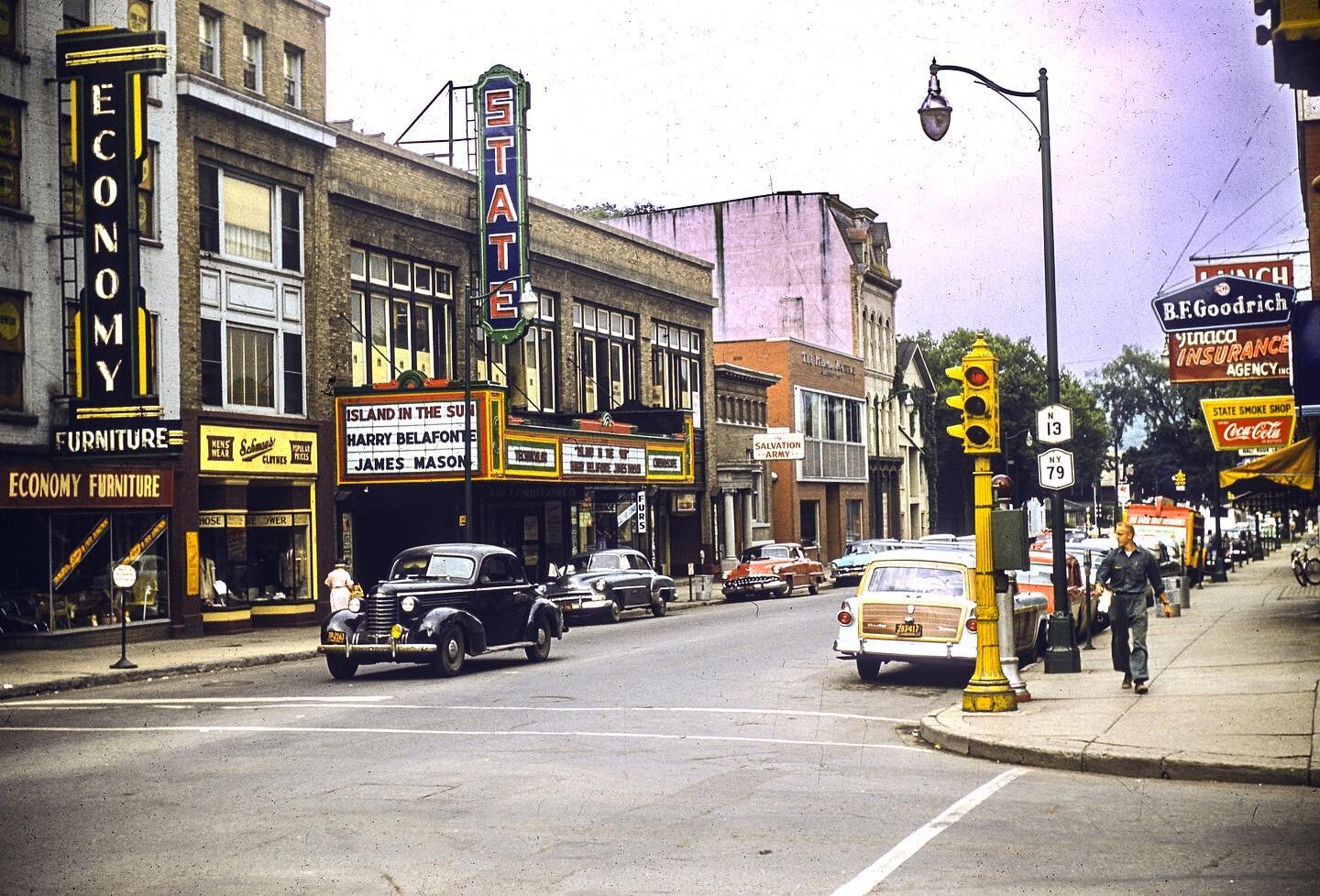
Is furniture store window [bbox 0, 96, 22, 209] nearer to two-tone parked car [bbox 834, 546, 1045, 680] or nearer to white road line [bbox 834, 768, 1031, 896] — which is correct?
two-tone parked car [bbox 834, 546, 1045, 680]

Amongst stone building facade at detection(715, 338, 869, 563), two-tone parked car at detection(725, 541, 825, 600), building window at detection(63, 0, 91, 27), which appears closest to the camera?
building window at detection(63, 0, 91, 27)

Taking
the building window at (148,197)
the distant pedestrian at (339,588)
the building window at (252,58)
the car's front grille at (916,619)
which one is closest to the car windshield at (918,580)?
the car's front grille at (916,619)

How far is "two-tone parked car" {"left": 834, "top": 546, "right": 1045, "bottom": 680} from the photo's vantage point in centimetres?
1927

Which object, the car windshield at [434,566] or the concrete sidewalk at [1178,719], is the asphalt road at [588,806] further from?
the car windshield at [434,566]

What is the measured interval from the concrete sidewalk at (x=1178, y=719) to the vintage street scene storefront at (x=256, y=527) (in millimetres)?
18419

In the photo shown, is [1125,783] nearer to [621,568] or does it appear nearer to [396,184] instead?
[621,568]

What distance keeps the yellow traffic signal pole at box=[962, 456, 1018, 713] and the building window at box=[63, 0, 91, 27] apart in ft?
70.6

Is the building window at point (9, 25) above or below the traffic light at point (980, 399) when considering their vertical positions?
above

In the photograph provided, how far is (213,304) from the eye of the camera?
3244 cm

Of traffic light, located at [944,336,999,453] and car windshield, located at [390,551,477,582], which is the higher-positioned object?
traffic light, located at [944,336,999,453]

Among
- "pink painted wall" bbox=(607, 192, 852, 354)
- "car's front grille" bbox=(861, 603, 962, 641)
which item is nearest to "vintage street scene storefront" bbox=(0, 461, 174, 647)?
"car's front grille" bbox=(861, 603, 962, 641)

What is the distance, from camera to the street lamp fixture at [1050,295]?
1980 cm

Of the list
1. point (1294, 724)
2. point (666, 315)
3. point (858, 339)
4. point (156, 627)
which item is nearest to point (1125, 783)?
point (1294, 724)

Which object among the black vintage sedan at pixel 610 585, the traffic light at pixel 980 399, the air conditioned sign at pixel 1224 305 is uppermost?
the air conditioned sign at pixel 1224 305
